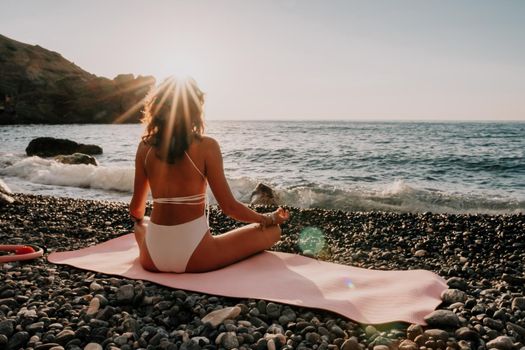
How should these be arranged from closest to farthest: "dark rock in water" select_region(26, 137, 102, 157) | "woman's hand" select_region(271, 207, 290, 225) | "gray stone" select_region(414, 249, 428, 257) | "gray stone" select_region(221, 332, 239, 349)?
"gray stone" select_region(221, 332, 239, 349) → "woman's hand" select_region(271, 207, 290, 225) → "gray stone" select_region(414, 249, 428, 257) → "dark rock in water" select_region(26, 137, 102, 157)

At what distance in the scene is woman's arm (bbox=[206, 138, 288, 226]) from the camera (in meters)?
4.35

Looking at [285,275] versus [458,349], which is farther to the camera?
[285,275]

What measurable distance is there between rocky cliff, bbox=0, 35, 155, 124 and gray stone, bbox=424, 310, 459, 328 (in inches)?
3242

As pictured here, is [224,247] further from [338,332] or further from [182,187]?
[338,332]

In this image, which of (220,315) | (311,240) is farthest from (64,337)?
(311,240)

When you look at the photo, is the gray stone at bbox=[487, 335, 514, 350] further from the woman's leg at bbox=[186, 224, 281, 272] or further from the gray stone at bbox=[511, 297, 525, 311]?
the woman's leg at bbox=[186, 224, 281, 272]

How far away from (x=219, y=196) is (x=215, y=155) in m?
0.50

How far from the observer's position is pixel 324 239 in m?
7.15

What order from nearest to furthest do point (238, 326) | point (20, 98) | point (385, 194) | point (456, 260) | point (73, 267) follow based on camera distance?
point (238, 326) < point (73, 267) < point (456, 260) < point (385, 194) < point (20, 98)

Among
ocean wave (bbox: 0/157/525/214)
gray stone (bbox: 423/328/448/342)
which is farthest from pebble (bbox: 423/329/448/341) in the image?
ocean wave (bbox: 0/157/525/214)

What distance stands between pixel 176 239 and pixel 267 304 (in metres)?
1.30

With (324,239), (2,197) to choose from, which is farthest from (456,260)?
(2,197)

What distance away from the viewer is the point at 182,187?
4.44 metres

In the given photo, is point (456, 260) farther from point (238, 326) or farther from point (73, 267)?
point (73, 267)
